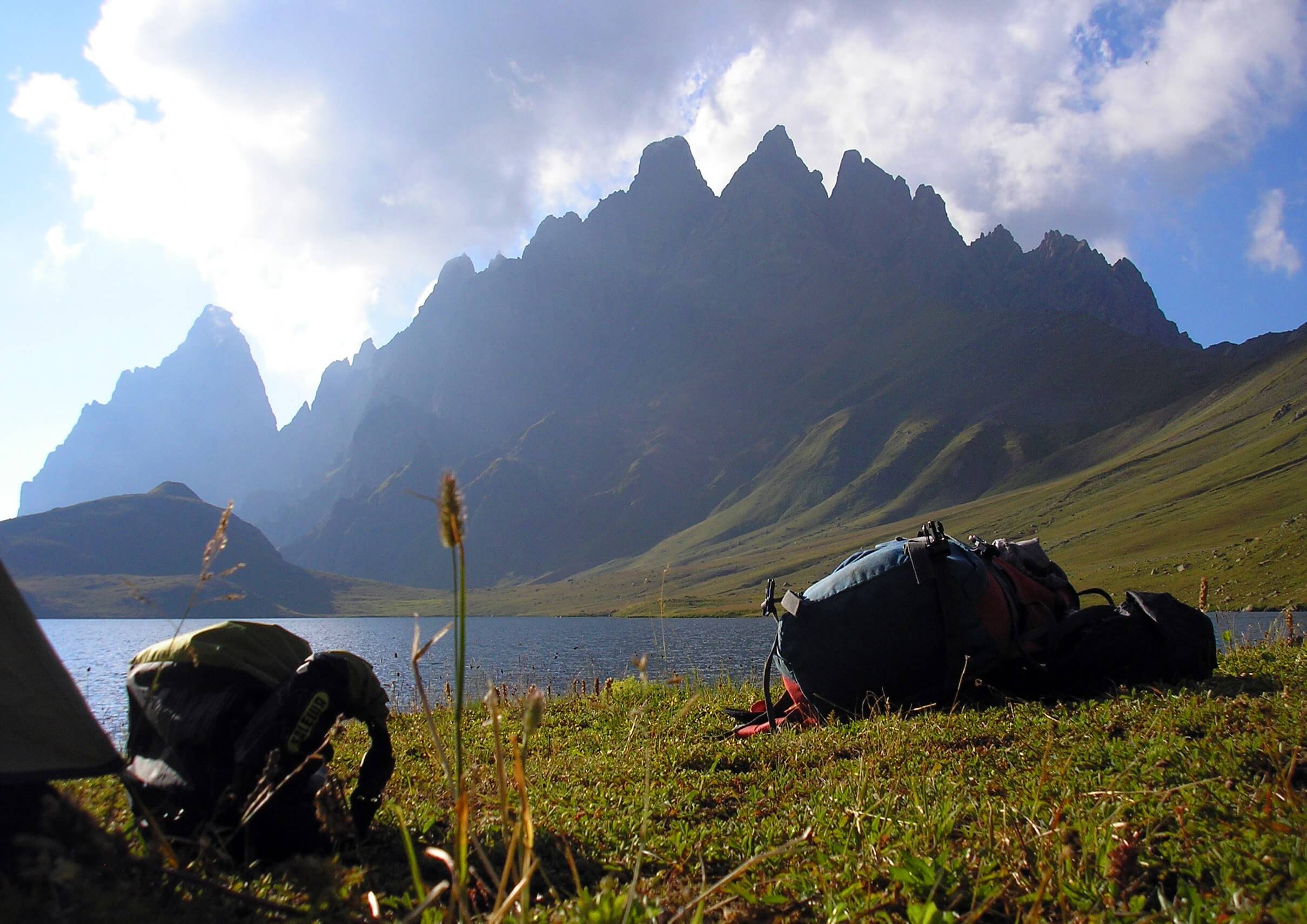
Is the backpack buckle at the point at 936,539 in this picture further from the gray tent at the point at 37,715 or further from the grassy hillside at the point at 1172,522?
the grassy hillside at the point at 1172,522

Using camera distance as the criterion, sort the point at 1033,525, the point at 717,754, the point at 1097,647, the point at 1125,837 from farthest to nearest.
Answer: the point at 1033,525, the point at 1097,647, the point at 717,754, the point at 1125,837

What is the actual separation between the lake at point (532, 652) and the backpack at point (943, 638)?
1506 mm

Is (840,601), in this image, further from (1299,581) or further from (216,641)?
(1299,581)

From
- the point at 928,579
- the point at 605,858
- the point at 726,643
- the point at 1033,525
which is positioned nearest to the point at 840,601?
the point at 928,579

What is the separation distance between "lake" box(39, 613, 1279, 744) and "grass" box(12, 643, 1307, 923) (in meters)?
0.89

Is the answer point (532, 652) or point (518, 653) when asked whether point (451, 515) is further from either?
point (532, 652)

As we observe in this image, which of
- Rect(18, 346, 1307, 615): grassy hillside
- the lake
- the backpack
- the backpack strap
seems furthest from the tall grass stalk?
Rect(18, 346, 1307, 615): grassy hillside

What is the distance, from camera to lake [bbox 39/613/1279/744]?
14609 millimetres

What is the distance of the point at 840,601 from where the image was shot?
6.59 meters

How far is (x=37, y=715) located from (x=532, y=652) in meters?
49.1

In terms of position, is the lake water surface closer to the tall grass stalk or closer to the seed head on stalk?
the tall grass stalk

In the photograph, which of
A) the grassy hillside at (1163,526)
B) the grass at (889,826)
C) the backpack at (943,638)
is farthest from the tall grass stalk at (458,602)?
the grassy hillside at (1163,526)

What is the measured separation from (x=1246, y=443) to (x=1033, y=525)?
153ft

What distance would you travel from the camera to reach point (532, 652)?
50.2 metres
